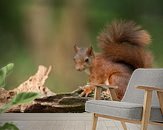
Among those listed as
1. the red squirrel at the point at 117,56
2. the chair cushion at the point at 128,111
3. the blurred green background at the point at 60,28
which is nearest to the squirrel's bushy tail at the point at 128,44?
the red squirrel at the point at 117,56

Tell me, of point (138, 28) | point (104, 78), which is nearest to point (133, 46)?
point (138, 28)

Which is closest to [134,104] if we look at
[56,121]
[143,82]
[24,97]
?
[143,82]

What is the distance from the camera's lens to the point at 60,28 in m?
5.23

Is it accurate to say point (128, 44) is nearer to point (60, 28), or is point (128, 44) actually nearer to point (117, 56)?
point (117, 56)

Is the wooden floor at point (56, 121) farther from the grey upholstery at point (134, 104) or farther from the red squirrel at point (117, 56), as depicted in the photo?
the grey upholstery at point (134, 104)

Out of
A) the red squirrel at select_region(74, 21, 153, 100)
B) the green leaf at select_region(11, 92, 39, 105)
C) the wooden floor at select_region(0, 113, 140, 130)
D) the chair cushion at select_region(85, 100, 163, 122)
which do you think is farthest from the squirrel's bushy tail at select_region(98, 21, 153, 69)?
the green leaf at select_region(11, 92, 39, 105)

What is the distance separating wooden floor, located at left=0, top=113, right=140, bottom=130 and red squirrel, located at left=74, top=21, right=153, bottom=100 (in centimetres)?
40

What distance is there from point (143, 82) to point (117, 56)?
1218 millimetres

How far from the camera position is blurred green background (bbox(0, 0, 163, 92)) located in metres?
5.16

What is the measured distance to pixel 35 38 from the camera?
5227mm

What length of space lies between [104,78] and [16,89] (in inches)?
50.4

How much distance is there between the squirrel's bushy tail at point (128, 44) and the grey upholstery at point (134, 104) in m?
0.92

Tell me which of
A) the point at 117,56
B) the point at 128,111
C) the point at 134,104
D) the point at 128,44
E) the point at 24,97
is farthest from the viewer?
the point at 117,56

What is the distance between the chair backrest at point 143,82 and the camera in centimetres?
344
